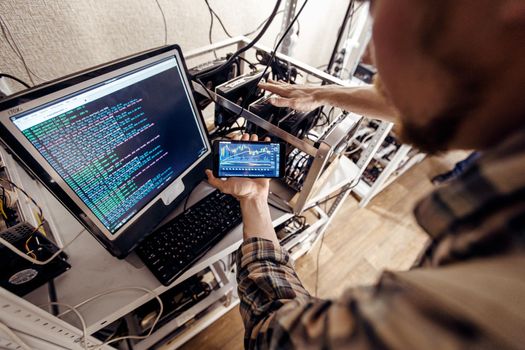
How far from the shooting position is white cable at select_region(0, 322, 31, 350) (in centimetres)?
37

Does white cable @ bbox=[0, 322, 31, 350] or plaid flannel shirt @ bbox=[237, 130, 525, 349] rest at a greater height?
plaid flannel shirt @ bbox=[237, 130, 525, 349]

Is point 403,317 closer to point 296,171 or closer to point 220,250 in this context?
point 220,250

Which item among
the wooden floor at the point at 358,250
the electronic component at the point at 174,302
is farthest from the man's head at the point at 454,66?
the wooden floor at the point at 358,250

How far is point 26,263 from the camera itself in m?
0.47

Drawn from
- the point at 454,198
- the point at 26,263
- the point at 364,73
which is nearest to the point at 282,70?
the point at 454,198

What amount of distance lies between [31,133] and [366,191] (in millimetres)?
1833

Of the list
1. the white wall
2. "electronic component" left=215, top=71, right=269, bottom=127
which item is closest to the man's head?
"electronic component" left=215, top=71, right=269, bottom=127

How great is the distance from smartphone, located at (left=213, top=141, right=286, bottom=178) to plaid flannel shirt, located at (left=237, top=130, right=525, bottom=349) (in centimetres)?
43

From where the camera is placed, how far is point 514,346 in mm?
156

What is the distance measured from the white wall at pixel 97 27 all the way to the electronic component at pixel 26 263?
0.70 m

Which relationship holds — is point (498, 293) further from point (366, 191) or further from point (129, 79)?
point (366, 191)

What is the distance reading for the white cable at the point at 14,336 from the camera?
14.5 inches

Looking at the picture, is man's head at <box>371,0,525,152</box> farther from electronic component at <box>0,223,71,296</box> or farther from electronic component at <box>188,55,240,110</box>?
electronic component at <box>0,223,71,296</box>

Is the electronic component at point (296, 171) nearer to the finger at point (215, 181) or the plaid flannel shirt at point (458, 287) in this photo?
the finger at point (215, 181)
